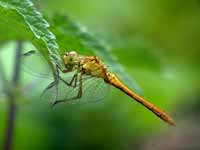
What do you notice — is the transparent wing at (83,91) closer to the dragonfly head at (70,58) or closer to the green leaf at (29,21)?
the dragonfly head at (70,58)

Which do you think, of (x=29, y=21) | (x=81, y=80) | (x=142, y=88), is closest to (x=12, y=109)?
(x=81, y=80)

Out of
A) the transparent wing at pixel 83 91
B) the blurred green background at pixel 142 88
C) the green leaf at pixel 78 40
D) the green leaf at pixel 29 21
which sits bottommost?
the green leaf at pixel 29 21

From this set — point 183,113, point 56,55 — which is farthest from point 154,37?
point 56,55

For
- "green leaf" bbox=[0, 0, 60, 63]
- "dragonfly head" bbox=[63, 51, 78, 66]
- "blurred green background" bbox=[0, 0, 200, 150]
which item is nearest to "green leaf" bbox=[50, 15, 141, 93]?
"dragonfly head" bbox=[63, 51, 78, 66]

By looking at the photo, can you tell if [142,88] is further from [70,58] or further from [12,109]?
[70,58]

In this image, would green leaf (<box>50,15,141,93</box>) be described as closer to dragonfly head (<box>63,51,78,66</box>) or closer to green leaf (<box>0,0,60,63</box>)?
dragonfly head (<box>63,51,78,66</box>)

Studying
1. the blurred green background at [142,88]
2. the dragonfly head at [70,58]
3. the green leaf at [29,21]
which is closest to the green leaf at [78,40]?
the dragonfly head at [70,58]

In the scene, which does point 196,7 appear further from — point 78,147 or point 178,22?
point 78,147
